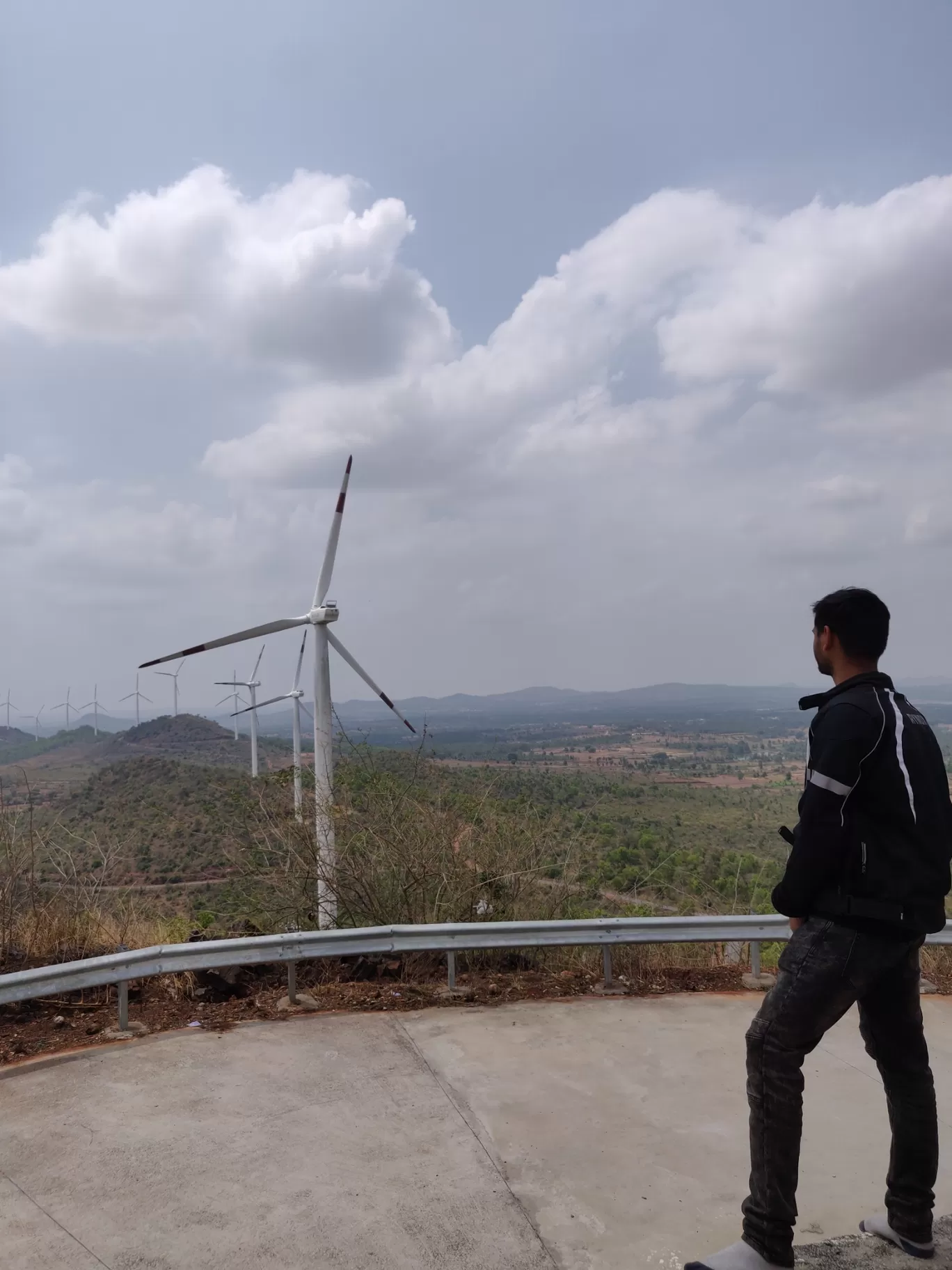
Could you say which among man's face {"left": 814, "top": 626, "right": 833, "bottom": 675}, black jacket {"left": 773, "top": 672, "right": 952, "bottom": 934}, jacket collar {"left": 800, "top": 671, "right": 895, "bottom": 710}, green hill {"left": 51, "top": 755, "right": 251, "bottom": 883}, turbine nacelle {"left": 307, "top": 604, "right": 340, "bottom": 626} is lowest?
green hill {"left": 51, "top": 755, "right": 251, "bottom": 883}

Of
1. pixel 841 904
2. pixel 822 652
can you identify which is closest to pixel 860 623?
pixel 822 652

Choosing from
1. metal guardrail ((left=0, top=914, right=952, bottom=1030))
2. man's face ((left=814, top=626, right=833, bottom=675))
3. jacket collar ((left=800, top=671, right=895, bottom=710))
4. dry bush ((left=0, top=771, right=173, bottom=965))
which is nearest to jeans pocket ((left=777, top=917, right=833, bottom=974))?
jacket collar ((left=800, top=671, right=895, bottom=710))

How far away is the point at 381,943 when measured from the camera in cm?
595

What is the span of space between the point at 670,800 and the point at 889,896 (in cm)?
3573

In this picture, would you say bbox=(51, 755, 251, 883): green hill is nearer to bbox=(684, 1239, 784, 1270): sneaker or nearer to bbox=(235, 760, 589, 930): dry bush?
bbox=(235, 760, 589, 930): dry bush

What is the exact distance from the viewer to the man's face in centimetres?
325

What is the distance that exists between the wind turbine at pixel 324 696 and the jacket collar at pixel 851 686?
502 cm

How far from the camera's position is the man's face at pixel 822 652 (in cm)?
325

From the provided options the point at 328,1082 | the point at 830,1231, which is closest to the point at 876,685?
the point at 830,1231

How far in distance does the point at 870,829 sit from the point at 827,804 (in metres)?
0.18

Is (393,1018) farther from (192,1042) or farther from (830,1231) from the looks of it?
(830,1231)

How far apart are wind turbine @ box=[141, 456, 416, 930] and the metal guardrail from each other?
4.17 feet

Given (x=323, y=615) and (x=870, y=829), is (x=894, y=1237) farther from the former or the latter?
(x=323, y=615)

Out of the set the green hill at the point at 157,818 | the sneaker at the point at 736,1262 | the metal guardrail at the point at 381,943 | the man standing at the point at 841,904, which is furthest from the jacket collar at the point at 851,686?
the green hill at the point at 157,818
